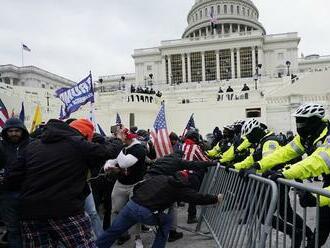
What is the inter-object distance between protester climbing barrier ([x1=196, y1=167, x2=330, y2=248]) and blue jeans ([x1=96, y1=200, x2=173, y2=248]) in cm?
78

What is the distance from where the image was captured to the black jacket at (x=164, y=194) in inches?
184

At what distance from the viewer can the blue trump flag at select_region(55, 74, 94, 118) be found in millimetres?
11164

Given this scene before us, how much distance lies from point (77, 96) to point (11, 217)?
271 inches

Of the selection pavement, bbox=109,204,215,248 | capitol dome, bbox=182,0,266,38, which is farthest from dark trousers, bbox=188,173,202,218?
capitol dome, bbox=182,0,266,38

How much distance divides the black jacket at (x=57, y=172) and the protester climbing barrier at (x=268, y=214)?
153 centimetres

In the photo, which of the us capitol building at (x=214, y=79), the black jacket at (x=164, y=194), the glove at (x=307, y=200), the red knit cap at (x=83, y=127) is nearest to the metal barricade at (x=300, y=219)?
the glove at (x=307, y=200)

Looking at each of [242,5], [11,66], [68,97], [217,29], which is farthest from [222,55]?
[68,97]

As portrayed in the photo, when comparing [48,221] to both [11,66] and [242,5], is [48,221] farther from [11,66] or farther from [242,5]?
[242,5]

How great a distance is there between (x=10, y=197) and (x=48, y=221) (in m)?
1.42

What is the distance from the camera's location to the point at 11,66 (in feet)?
252

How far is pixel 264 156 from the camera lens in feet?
17.0

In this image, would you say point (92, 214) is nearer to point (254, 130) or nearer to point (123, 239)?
point (123, 239)

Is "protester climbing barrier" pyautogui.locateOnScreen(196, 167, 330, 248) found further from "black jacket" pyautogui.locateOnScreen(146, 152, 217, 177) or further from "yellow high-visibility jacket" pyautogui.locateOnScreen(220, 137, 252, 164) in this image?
"yellow high-visibility jacket" pyautogui.locateOnScreen(220, 137, 252, 164)

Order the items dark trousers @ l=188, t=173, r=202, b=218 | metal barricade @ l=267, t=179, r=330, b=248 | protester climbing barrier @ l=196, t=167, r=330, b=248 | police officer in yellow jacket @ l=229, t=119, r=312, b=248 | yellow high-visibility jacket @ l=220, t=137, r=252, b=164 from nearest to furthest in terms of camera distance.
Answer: metal barricade @ l=267, t=179, r=330, b=248 → protester climbing barrier @ l=196, t=167, r=330, b=248 → police officer in yellow jacket @ l=229, t=119, r=312, b=248 → yellow high-visibility jacket @ l=220, t=137, r=252, b=164 → dark trousers @ l=188, t=173, r=202, b=218
